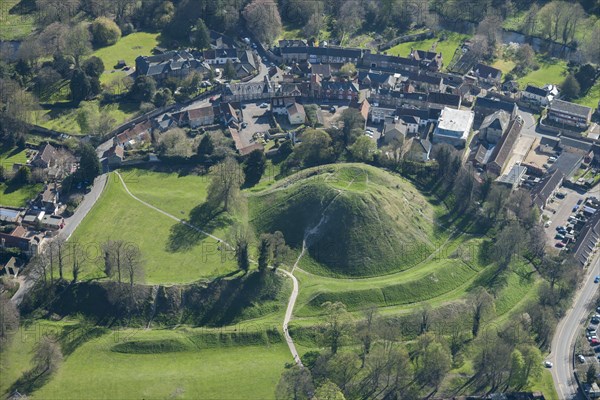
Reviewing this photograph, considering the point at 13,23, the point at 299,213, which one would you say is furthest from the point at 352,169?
the point at 13,23

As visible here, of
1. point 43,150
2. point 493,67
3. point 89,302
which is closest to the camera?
point 89,302

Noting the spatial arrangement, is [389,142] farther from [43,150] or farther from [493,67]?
[43,150]

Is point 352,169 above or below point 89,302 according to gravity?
above

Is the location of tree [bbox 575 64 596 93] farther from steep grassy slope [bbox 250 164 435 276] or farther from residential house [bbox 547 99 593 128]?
steep grassy slope [bbox 250 164 435 276]

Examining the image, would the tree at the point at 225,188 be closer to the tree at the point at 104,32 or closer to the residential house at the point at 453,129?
the residential house at the point at 453,129

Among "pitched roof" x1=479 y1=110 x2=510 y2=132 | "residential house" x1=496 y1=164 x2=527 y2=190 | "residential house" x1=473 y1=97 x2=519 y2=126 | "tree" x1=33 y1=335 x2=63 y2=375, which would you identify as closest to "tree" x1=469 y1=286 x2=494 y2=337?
"residential house" x1=496 y1=164 x2=527 y2=190

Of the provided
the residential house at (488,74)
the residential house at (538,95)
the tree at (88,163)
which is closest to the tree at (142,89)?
the tree at (88,163)
